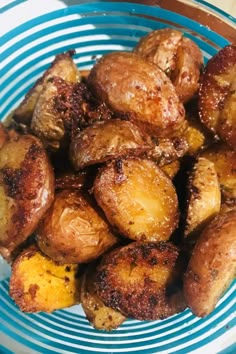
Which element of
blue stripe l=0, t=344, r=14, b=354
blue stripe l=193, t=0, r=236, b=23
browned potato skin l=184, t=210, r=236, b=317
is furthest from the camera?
blue stripe l=193, t=0, r=236, b=23

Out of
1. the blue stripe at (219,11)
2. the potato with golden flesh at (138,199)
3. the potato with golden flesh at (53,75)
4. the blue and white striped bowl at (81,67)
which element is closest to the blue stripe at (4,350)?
the blue and white striped bowl at (81,67)

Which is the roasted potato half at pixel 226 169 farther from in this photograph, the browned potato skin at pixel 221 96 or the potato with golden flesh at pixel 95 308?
the potato with golden flesh at pixel 95 308

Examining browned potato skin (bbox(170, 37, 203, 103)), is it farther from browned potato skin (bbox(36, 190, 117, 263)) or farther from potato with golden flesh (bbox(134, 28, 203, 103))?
browned potato skin (bbox(36, 190, 117, 263))

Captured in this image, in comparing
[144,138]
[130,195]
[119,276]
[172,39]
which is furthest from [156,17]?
[119,276]

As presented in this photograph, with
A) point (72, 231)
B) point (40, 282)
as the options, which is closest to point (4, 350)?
point (40, 282)

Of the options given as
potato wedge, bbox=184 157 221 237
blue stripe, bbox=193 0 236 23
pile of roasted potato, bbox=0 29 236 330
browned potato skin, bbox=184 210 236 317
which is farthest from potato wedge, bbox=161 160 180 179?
blue stripe, bbox=193 0 236 23

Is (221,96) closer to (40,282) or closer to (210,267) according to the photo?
(210,267)
